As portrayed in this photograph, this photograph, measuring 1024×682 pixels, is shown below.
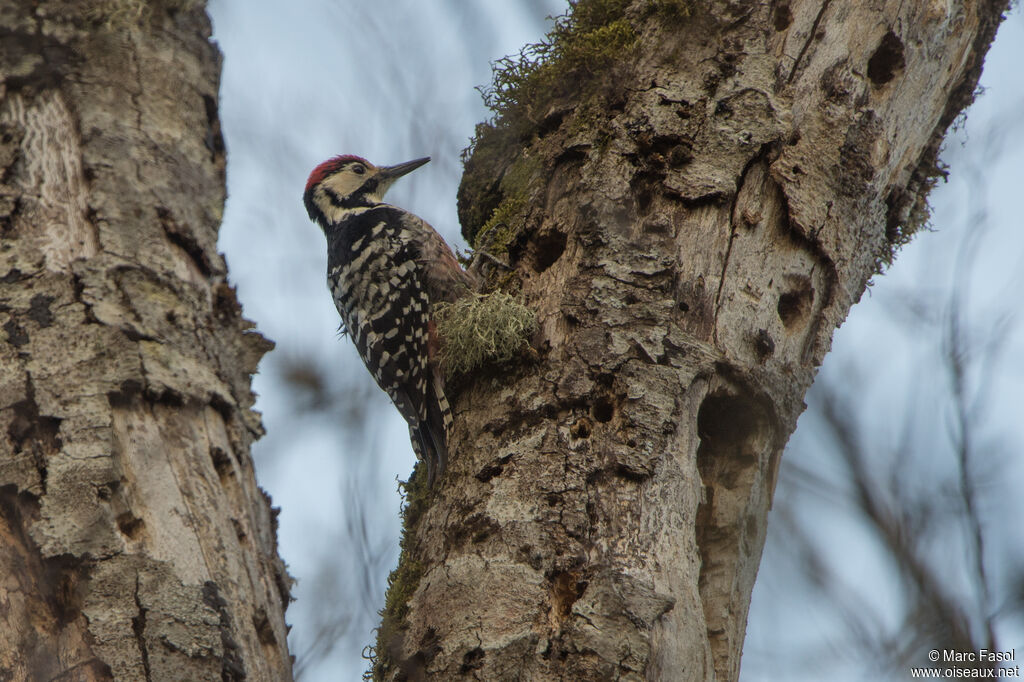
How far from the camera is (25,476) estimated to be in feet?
6.03

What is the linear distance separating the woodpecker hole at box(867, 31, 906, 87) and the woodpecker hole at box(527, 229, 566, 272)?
49.5 inches

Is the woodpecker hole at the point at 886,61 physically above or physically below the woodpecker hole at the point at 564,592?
above

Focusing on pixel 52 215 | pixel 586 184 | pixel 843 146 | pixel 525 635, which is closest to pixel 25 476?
pixel 52 215

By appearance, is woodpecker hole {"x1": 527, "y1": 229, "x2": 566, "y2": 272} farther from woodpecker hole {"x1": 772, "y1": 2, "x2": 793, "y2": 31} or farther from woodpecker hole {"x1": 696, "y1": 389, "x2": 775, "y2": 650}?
woodpecker hole {"x1": 772, "y1": 2, "x2": 793, "y2": 31}

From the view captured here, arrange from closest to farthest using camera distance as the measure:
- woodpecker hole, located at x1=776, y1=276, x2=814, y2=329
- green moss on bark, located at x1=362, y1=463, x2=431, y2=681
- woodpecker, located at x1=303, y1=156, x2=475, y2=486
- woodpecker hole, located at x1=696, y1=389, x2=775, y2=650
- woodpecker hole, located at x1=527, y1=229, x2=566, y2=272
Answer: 1. green moss on bark, located at x1=362, y1=463, x2=431, y2=681
2. woodpecker hole, located at x1=696, y1=389, x2=775, y2=650
3. woodpecker hole, located at x1=776, y1=276, x2=814, y2=329
4. woodpecker hole, located at x1=527, y1=229, x2=566, y2=272
5. woodpecker, located at x1=303, y1=156, x2=475, y2=486

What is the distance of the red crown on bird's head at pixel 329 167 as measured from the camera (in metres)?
5.55

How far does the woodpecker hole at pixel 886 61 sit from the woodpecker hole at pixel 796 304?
82 cm

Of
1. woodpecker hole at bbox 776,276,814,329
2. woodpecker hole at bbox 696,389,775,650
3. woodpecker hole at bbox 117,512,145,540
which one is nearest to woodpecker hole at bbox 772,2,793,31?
woodpecker hole at bbox 776,276,814,329

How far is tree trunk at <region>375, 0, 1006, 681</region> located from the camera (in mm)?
2488

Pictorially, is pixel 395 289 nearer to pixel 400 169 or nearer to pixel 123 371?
pixel 400 169

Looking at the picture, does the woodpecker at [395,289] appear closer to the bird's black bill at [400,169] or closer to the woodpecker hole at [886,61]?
the bird's black bill at [400,169]

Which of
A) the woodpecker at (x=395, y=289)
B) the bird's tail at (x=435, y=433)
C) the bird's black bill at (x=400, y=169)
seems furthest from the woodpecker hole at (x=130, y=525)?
the bird's black bill at (x=400, y=169)

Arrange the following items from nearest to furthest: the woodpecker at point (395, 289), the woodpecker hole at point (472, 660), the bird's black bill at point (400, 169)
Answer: the woodpecker hole at point (472, 660), the woodpecker at point (395, 289), the bird's black bill at point (400, 169)

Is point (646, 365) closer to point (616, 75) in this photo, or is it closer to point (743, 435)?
point (743, 435)
